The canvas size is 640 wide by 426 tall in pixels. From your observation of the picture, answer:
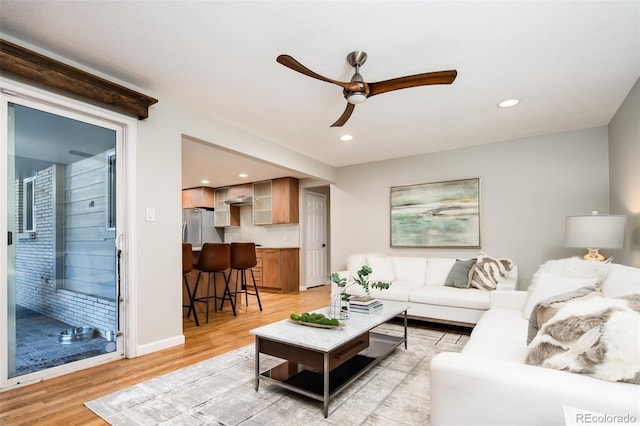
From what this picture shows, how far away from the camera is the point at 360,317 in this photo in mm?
2541

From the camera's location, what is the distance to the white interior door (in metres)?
7.01

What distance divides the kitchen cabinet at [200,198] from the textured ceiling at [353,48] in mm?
4825

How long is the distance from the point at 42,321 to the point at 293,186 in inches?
190

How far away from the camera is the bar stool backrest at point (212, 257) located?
415cm

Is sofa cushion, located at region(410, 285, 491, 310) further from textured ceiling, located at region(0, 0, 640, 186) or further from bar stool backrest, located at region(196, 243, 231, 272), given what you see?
bar stool backrest, located at region(196, 243, 231, 272)

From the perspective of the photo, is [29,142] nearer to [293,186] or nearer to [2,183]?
[2,183]

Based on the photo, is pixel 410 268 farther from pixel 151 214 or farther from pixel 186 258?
pixel 151 214

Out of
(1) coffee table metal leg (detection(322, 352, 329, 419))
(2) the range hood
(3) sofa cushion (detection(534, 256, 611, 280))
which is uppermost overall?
(2) the range hood

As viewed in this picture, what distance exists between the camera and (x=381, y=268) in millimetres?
4621

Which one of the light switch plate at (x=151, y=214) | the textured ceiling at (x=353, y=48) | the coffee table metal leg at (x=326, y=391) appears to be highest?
the textured ceiling at (x=353, y=48)

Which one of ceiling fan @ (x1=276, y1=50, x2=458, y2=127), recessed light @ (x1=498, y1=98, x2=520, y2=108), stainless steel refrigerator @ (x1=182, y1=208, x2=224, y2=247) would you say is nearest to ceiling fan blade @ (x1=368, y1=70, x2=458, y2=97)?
ceiling fan @ (x1=276, y1=50, x2=458, y2=127)

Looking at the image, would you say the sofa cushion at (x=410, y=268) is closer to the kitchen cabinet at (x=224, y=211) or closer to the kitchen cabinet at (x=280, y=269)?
the kitchen cabinet at (x=280, y=269)

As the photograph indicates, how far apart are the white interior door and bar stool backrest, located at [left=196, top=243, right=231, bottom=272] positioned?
2875 mm

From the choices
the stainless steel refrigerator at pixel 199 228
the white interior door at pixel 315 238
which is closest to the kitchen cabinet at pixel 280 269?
the white interior door at pixel 315 238
